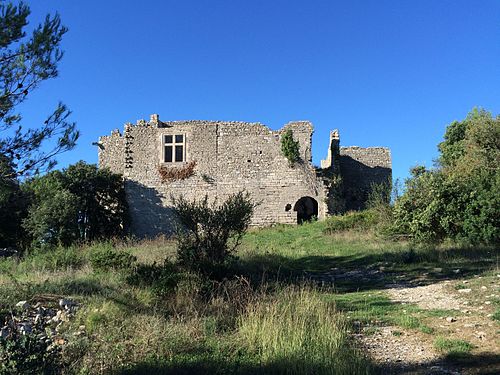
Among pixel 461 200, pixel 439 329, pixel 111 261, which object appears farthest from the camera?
pixel 461 200

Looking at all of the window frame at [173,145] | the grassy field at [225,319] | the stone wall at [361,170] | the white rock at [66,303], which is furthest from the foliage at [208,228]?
the stone wall at [361,170]

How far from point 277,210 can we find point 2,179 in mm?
18775

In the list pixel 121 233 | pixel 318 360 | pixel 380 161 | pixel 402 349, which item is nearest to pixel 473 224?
pixel 402 349

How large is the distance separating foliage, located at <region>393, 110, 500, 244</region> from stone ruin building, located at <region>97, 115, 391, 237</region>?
7.99m

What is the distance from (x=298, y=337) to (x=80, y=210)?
743 inches

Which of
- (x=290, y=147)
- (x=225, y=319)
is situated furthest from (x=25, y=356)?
(x=290, y=147)

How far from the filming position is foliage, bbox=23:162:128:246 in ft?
63.8

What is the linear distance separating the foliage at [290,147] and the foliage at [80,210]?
9.64 metres

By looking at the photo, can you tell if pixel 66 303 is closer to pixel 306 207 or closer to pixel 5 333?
pixel 5 333

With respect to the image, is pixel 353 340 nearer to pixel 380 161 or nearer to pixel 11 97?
pixel 11 97

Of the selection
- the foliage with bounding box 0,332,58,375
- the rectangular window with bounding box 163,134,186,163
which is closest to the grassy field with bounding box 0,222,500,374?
the foliage with bounding box 0,332,58,375

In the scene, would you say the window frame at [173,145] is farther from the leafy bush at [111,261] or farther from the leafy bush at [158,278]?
the leafy bush at [158,278]

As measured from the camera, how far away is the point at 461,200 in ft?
47.1

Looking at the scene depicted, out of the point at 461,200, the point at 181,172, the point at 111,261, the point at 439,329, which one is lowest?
the point at 439,329
